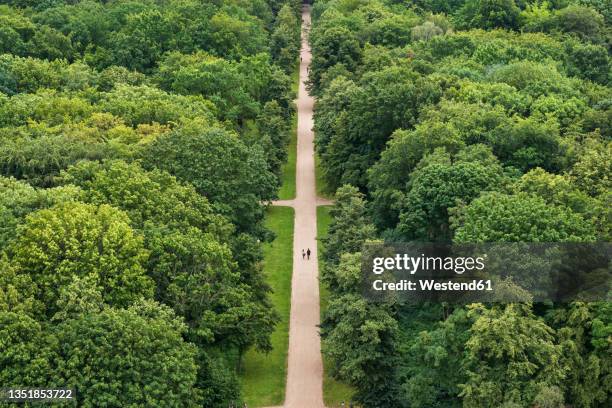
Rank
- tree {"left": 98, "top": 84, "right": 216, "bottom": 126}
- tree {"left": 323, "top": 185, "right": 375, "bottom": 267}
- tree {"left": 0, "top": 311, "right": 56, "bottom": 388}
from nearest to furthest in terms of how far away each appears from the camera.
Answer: tree {"left": 0, "top": 311, "right": 56, "bottom": 388}
tree {"left": 323, "top": 185, "right": 375, "bottom": 267}
tree {"left": 98, "top": 84, "right": 216, "bottom": 126}

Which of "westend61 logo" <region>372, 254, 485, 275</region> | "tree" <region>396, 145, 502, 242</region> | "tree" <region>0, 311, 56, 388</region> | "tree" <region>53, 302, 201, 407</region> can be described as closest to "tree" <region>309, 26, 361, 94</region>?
"tree" <region>396, 145, 502, 242</region>

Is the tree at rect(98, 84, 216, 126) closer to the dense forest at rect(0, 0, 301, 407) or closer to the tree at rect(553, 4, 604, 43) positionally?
the dense forest at rect(0, 0, 301, 407)

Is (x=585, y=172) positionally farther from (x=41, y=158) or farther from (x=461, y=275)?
(x=41, y=158)

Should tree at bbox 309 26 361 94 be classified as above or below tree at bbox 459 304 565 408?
above

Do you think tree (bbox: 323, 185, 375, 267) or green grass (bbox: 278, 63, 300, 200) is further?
green grass (bbox: 278, 63, 300, 200)

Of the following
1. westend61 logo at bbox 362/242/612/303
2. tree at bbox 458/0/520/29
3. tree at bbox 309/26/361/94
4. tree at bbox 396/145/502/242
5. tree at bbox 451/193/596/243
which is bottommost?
westend61 logo at bbox 362/242/612/303

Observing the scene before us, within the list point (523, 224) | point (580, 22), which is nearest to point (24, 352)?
point (523, 224)

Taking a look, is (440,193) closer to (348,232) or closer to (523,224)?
(348,232)

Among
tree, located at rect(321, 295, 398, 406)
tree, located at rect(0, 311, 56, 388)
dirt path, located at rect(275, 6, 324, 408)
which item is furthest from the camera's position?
dirt path, located at rect(275, 6, 324, 408)

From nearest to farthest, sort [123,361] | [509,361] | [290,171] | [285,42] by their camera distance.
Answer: [123,361]
[509,361]
[290,171]
[285,42]
